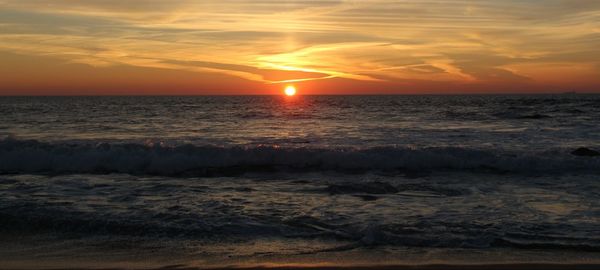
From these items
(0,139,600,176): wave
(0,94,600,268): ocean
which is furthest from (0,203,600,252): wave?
(0,139,600,176): wave

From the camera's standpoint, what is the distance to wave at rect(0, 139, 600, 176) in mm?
12781

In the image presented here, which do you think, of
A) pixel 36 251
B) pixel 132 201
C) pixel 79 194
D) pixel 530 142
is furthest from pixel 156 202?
pixel 530 142

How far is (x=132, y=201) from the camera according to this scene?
8.31 m

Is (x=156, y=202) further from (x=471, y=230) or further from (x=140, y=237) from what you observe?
(x=471, y=230)

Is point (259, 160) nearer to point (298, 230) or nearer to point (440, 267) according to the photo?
point (298, 230)

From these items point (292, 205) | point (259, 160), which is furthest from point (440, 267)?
point (259, 160)

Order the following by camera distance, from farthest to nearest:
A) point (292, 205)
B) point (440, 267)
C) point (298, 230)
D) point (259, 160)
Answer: point (259, 160), point (292, 205), point (298, 230), point (440, 267)

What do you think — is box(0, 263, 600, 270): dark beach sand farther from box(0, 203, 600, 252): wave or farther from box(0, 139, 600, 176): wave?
box(0, 139, 600, 176): wave

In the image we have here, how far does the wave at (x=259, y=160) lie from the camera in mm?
12781

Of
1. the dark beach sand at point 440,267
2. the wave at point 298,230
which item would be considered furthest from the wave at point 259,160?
the dark beach sand at point 440,267

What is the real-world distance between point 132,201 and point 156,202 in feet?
1.33

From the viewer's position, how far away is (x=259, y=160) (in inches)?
541

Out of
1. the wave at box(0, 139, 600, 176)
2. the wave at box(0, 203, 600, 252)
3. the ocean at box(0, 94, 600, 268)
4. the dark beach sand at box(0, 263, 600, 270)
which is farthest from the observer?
the wave at box(0, 139, 600, 176)

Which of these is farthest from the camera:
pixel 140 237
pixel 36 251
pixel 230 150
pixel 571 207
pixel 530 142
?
pixel 530 142
